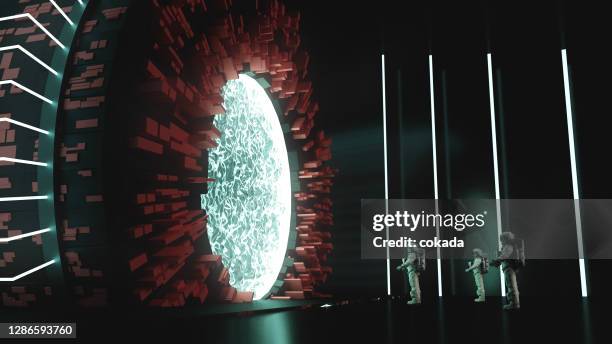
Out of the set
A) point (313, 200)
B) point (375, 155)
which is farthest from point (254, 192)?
point (375, 155)

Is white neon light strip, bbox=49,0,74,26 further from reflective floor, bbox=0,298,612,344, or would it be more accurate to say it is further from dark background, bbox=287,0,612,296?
dark background, bbox=287,0,612,296

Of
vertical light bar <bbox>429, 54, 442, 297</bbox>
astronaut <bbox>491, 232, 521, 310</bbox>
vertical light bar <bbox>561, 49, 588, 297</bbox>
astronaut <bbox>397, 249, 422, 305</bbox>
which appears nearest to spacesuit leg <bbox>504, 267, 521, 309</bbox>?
astronaut <bbox>491, 232, 521, 310</bbox>

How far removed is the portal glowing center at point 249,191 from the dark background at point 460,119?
2.74 meters

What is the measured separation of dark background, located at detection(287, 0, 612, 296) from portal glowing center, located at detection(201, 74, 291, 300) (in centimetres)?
274

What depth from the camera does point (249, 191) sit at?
2633 mm

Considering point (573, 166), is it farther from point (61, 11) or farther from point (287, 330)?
point (61, 11)

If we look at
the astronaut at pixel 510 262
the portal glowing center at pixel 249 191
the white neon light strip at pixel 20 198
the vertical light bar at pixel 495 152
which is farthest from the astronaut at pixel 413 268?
the white neon light strip at pixel 20 198

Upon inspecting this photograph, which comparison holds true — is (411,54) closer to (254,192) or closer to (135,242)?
(254,192)

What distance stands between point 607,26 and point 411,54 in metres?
2.26

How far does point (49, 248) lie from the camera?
146 centimetres

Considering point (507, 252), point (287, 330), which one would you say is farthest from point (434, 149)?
point (287, 330)

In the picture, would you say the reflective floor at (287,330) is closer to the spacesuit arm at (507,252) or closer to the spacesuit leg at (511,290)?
the spacesuit leg at (511,290)

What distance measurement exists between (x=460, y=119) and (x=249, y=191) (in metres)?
5.22

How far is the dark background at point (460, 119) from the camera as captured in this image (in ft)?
20.0
